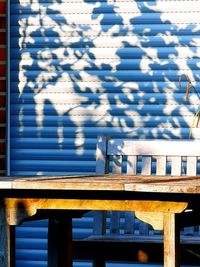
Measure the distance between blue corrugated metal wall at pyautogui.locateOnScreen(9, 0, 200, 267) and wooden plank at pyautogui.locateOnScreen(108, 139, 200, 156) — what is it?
7.45ft

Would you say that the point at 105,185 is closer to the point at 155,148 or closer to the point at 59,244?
the point at 59,244

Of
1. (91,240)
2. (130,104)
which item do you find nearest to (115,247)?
(91,240)

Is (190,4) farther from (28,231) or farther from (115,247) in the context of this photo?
(115,247)

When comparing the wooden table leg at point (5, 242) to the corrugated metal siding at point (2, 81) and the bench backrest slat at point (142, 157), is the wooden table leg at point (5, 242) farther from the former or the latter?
the corrugated metal siding at point (2, 81)

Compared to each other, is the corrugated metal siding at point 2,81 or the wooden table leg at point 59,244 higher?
the corrugated metal siding at point 2,81

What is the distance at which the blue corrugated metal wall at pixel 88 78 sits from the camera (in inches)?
369

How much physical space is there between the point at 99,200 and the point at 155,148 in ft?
6.04

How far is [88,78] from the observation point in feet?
31.2

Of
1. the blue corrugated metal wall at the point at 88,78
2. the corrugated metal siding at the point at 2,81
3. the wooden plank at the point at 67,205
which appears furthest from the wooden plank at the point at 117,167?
the corrugated metal siding at the point at 2,81

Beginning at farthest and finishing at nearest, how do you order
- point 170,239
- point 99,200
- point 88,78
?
1. point 88,78
2. point 99,200
3. point 170,239

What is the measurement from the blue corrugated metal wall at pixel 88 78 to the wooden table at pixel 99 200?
3.98 m

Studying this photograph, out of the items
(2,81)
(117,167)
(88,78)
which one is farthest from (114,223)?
(2,81)

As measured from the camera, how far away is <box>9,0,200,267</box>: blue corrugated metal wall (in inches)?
369

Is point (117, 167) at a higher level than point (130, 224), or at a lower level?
higher
